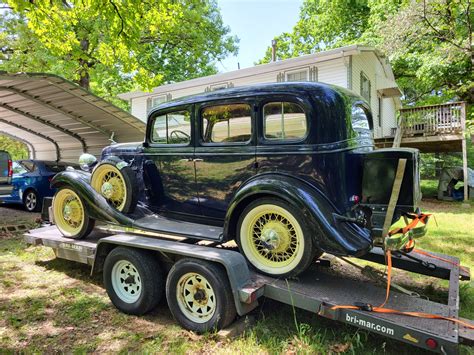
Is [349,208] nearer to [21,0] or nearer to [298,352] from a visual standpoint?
[298,352]

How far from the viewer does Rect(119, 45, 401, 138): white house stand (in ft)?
43.2

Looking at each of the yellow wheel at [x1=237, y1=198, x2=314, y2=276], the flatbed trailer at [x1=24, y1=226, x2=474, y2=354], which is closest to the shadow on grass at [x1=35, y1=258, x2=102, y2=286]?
the flatbed trailer at [x1=24, y1=226, x2=474, y2=354]

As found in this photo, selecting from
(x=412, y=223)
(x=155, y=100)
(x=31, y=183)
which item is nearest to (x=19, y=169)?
(x=31, y=183)

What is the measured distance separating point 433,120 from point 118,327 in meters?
14.3

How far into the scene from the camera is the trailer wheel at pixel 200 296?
319cm

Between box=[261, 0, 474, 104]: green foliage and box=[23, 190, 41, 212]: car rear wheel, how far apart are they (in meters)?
14.1

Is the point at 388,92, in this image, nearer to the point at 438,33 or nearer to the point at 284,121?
the point at 438,33

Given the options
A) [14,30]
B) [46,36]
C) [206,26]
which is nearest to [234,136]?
[46,36]

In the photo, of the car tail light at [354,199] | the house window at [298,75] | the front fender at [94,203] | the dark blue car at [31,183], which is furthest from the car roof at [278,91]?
the house window at [298,75]

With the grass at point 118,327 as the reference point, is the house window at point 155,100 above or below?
above

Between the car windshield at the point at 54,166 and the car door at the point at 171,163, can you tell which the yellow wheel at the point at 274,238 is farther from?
the car windshield at the point at 54,166

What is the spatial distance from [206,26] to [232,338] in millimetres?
18337

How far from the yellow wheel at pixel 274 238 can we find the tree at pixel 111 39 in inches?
199

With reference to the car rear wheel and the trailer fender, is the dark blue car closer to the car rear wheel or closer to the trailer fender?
the car rear wheel
